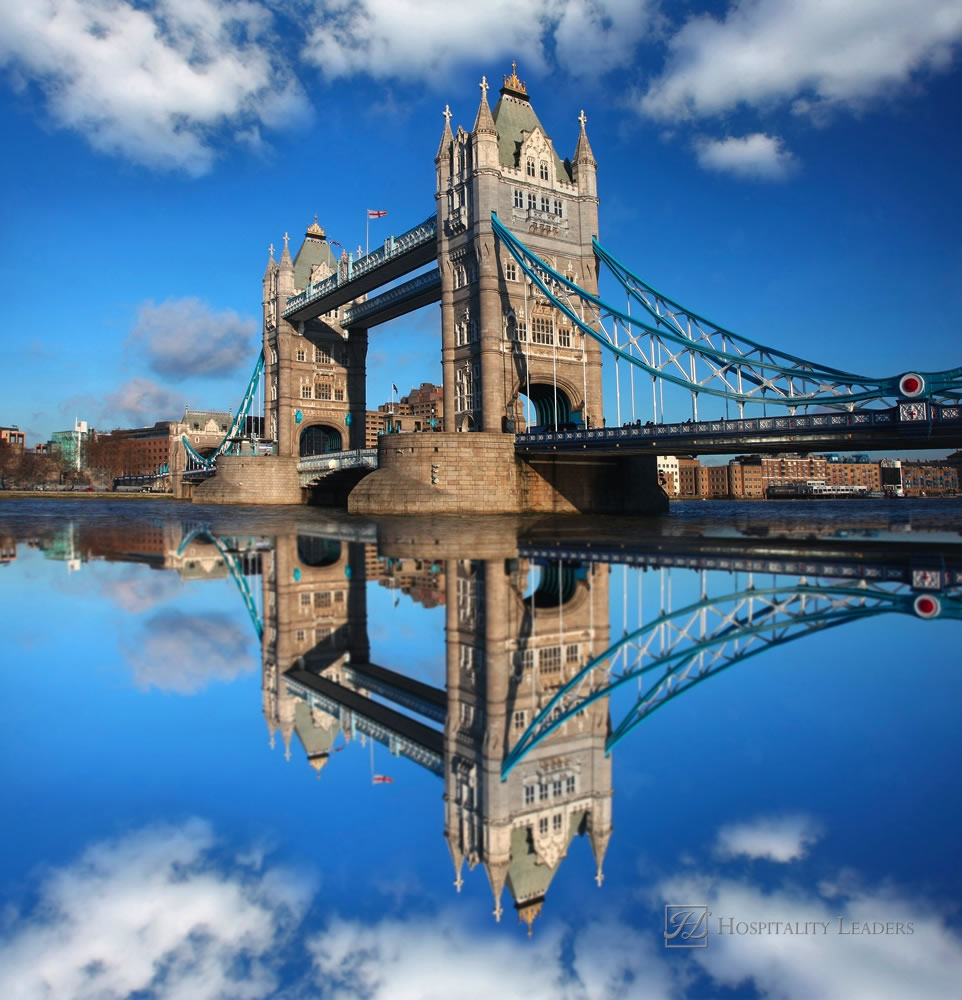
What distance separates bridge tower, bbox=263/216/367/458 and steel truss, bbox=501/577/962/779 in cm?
5872

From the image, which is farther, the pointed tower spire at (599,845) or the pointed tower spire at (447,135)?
the pointed tower spire at (447,135)

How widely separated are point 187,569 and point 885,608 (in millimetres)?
12342

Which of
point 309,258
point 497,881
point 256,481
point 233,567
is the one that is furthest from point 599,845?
point 309,258

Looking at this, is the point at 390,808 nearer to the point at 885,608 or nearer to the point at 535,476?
the point at 885,608

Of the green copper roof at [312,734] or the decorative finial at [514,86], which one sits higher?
the decorative finial at [514,86]

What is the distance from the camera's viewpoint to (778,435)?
35156mm

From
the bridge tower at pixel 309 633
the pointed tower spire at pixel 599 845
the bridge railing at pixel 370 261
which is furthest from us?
the bridge railing at pixel 370 261

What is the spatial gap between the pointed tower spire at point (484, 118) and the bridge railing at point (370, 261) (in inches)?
235

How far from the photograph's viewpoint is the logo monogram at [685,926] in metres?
3.09

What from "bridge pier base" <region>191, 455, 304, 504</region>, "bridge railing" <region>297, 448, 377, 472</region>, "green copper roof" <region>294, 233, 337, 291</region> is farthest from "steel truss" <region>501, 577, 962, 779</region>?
"green copper roof" <region>294, 233, 337, 291</region>

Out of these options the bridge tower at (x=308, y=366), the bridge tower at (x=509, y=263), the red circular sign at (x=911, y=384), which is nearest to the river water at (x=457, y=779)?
the red circular sign at (x=911, y=384)

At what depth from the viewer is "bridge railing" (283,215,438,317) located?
49.8 metres

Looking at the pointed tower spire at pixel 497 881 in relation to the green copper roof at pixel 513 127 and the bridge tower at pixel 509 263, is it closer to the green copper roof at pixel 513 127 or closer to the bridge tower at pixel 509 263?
the bridge tower at pixel 509 263

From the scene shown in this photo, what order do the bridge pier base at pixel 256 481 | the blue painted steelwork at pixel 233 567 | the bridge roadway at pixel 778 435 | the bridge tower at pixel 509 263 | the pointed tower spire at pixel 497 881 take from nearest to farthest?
1. the pointed tower spire at pixel 497 881
2. the blue painted steelwork at pixel 233 567
3. the bridge roadway at pixel 778 435
4. the bridge tower at pixel 509 263
5. the bridge pier base at pixel 256 481
